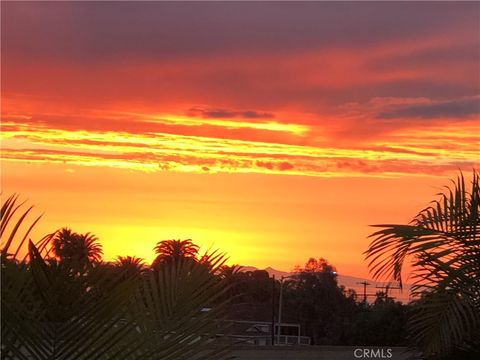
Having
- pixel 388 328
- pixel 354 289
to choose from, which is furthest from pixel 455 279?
pixel 354 289

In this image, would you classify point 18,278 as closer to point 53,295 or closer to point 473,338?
point 53,295

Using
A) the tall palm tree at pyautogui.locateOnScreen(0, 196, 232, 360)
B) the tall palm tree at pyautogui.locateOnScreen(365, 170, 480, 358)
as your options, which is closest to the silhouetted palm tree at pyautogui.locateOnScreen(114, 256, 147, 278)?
the tall palm tree at pyautogui.locateOnScreen(0, 196, 232, 360)

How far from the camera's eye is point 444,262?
604cm

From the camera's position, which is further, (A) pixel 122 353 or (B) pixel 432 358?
(B) pixel 432 358

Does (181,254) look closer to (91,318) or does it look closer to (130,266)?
(130,266)

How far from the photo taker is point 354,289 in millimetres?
79000

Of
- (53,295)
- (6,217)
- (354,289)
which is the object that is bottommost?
(53,295)

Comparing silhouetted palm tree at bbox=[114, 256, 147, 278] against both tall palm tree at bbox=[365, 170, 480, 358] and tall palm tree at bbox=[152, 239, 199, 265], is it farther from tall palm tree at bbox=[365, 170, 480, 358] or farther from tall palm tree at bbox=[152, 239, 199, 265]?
tall palm tree at bbox=[365, 170, 480, 358]

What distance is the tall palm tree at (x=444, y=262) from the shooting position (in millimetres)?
5777

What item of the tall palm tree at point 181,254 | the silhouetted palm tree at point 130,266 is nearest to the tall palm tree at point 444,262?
the tall palm tree at point 181,254

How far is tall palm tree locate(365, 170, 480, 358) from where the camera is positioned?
5.78m

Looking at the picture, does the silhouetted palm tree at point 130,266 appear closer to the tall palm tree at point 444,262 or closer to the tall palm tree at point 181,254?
the tall palm tree at point 181,254

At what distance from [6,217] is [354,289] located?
77398mm

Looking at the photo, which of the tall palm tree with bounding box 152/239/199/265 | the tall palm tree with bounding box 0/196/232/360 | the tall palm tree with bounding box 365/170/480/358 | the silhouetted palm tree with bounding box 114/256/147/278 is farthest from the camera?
the tall palm tree with bounding box 365/170/480/358
